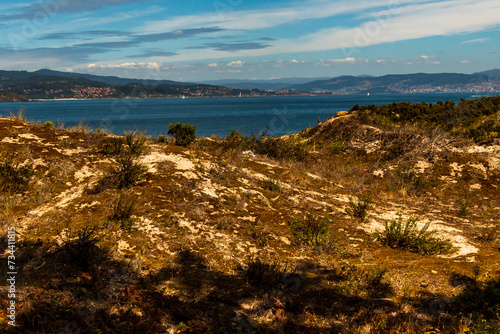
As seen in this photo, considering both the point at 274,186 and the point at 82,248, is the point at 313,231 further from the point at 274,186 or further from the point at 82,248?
the point at 82,248

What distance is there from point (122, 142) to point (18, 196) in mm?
4175

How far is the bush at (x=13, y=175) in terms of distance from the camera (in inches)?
357

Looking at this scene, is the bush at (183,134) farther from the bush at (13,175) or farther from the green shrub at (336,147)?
the green shrub at (336,147)

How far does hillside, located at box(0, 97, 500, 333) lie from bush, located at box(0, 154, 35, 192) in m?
0.04

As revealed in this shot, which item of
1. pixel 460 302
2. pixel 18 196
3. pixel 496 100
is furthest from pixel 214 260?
pixel 496 100

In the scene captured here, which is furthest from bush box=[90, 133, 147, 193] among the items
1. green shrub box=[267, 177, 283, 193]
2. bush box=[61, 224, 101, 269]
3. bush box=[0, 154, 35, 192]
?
green shrub box=[267, 177, 283, 193]

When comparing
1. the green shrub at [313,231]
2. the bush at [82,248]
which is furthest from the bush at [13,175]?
the green shrub at [313,231]

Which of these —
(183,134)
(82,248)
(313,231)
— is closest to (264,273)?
(313,231)

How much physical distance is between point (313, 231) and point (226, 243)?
7.44 ft

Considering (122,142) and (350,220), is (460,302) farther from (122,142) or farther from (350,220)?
(122,142)

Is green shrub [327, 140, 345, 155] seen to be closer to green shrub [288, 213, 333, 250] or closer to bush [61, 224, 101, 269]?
green shrub [288, 213, 333, 250]

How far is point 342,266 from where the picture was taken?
277 inches

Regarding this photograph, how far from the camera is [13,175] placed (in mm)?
9359

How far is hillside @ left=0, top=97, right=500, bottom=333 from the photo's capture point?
5234 mm
